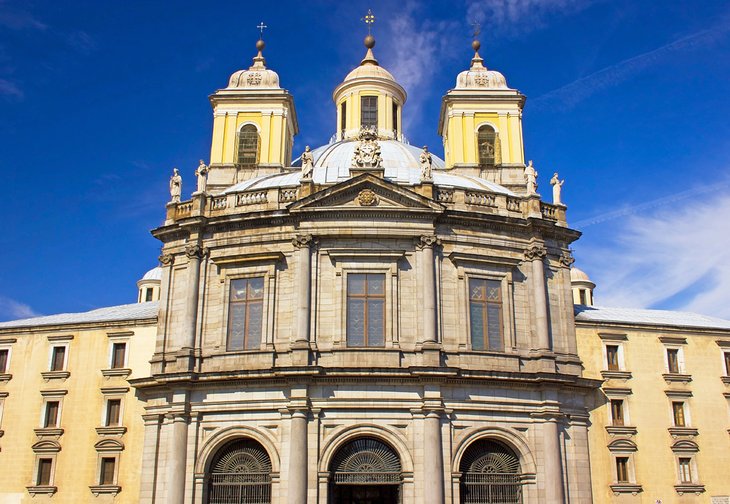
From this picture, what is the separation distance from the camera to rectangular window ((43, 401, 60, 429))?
3391 centimetres

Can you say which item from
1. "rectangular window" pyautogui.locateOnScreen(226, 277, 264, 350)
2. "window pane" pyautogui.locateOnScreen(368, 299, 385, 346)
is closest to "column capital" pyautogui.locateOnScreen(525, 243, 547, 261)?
"window pane" pyautogui.locateOnScreen(368, 299, 385, 346)

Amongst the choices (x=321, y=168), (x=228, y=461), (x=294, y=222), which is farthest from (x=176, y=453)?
(x=321, y=168)

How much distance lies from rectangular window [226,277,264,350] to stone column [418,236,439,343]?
21.6 feet

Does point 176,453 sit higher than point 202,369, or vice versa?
point 202,369

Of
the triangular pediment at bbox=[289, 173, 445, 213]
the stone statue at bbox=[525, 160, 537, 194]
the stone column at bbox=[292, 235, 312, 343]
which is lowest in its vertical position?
the stone column at bbox=[292, 235, 312, 343]

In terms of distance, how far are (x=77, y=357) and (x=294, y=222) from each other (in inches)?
470

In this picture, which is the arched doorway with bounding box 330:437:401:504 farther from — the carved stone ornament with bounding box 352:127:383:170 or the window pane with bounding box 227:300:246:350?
the carved stone ornament with bounding box 352:127:383:170

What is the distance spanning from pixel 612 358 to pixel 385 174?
13222 mm

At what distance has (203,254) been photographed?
3291 cm

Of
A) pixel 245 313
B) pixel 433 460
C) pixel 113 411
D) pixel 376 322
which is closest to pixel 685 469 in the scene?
pixel 433 460

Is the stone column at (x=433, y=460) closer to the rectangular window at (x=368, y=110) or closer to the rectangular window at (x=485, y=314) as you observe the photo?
the rectangular window at (x=485, y=314)

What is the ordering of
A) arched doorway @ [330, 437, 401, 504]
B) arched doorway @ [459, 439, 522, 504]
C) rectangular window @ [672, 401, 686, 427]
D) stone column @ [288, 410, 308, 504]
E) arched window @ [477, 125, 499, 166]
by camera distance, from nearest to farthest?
stone column @ [288, 410, 308, 504] → arched doorway @ [330, 437, 401, 504] → arched doorway @ [459, 439, 522, 504] → rectangular window @ [672, 401, 686, 427] → arched window @ [477, 125, 499, 166]

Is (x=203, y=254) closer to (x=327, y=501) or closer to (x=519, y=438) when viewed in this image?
(x=327, y=501)

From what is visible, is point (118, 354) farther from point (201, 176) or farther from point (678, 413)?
point (678, 413)
